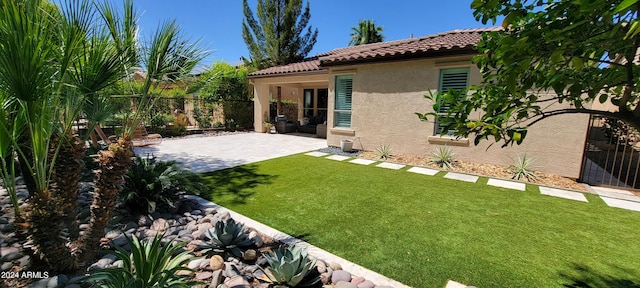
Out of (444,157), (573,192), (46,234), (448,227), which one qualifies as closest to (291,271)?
(46,234)

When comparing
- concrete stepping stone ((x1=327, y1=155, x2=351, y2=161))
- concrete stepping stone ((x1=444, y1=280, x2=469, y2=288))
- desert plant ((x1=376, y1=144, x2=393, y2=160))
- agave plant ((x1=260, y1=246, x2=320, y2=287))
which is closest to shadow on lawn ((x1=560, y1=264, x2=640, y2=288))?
concrete stepping stone ((x1=444, y1=280, x2=469, y2=288))

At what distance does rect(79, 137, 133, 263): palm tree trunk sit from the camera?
8.90 feet

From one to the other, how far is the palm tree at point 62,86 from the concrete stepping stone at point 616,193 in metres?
8.92

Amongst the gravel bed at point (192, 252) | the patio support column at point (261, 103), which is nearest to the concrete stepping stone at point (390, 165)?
the gravel bed at point (192, 252)

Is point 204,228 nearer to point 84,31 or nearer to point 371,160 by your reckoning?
point 84,31

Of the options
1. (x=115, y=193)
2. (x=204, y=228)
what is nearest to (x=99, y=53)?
(x=115, y=193)

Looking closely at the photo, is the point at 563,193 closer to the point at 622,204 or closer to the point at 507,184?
the point at 622,204

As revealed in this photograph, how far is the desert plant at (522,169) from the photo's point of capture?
7531 millimetres

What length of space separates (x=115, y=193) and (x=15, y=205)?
28.4 inches

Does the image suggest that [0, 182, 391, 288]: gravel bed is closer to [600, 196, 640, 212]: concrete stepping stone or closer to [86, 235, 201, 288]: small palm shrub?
[86, 235, 201, 288]: small palm shrub

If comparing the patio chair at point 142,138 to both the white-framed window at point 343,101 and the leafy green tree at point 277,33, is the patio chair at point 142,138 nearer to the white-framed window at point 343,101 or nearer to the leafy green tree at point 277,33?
the white-framed window at point 343,101

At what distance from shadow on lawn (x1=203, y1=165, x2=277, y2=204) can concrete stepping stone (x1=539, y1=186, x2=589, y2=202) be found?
6.63 m

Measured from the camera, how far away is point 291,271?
9.28ft

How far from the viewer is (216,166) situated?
8406 millimetres
